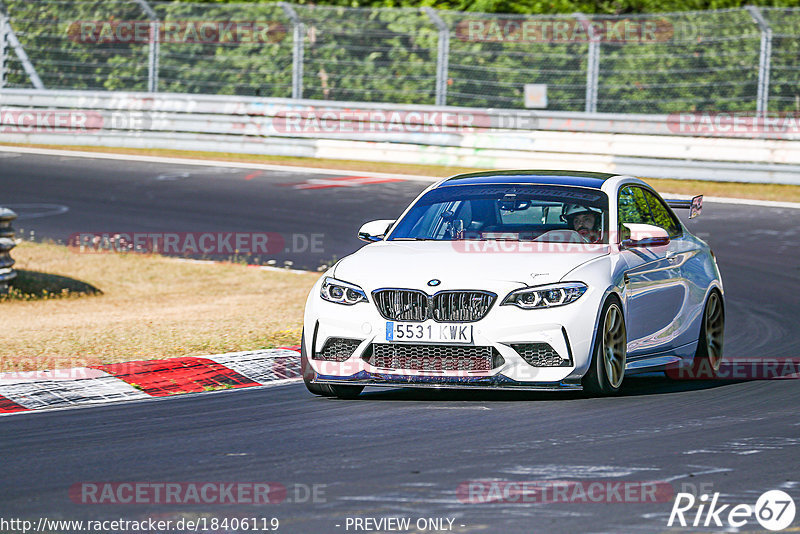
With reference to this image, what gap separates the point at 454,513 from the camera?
578cm

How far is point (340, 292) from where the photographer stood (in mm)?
8586

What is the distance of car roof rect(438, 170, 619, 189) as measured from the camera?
9742 mm

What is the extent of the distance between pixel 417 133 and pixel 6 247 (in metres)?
11.8

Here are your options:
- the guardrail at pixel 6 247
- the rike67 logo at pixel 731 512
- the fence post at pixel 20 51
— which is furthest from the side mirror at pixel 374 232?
the fence post at pixel 20 51

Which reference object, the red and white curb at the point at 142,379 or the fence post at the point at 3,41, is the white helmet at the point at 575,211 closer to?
the red and white curb at the point at 142,379

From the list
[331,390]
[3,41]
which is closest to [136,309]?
[331,390]

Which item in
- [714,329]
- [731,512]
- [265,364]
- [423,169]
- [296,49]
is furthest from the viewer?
[296,49]

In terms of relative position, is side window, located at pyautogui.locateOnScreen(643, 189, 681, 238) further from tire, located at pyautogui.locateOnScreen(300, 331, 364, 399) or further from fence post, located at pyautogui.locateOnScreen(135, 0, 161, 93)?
fence post, located at pyautogui.locateOnScreen(135, 0, 161, 93)

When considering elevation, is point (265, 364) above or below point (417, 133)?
below

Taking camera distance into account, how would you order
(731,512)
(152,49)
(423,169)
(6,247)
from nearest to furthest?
(731,512) < (6,247) < (423,169) < (152,49)

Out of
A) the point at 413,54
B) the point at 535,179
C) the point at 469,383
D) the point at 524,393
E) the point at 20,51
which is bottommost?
the point at 524,393

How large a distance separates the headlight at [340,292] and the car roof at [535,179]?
1632 millimetres

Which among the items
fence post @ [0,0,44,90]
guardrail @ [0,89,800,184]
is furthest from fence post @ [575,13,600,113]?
fence post @ [0,0,44,90]

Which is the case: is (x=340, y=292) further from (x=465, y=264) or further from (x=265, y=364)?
(x=265, y=364)
